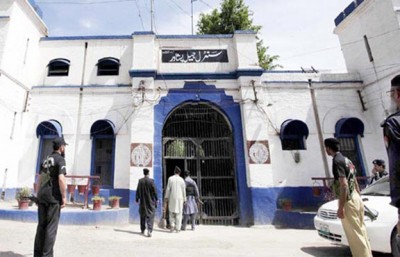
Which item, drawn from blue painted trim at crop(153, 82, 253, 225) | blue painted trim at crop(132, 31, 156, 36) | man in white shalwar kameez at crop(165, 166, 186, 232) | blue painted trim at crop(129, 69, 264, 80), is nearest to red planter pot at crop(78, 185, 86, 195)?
blue painted trim at crop(153, 82, 253, 225)

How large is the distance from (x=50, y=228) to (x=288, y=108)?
32.2 feet

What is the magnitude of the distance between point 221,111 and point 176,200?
4389 millimetres

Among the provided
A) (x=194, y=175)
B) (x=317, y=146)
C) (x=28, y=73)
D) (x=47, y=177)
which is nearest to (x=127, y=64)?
(x=28, y=73)

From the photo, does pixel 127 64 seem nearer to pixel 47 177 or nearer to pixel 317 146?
pixel 47 177

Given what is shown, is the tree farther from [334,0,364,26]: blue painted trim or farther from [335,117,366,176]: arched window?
[335,117,366,176]: arched window

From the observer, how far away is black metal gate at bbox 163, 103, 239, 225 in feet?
32.2

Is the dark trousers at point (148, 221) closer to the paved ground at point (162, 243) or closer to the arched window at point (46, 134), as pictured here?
the paved ground at point (162, 243)

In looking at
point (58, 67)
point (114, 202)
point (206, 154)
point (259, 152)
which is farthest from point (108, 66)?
point (259, 152)

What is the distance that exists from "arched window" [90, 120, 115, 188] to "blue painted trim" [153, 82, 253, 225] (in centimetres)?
185

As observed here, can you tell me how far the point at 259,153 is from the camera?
32.1ft

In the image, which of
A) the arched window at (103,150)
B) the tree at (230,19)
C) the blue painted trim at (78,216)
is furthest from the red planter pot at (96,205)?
the tree at (230,19)

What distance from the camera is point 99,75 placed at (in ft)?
36.2

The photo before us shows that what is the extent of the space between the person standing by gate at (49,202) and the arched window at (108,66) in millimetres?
7906

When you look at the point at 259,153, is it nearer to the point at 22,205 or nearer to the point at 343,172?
the point at 343,172
